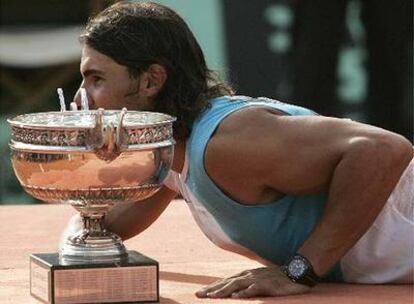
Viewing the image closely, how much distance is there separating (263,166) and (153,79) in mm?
311

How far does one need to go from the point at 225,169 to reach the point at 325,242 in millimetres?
224

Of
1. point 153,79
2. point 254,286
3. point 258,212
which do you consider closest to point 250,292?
point 254,286

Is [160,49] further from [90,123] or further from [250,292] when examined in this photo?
[250,292]

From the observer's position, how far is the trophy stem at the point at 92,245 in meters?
3.41

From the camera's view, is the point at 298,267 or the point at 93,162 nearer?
the point at 93,162

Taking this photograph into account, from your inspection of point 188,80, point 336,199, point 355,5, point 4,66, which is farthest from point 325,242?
point 4,66

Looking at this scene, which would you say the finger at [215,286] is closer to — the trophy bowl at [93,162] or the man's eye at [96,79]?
the trophy bowl at [93,162]

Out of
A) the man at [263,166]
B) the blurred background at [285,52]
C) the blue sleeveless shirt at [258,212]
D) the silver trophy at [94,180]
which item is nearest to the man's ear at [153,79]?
the man at [263,166]

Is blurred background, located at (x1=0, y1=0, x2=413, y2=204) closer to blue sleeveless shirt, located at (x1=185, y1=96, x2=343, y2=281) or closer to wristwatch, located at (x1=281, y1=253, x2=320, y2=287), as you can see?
blue sleeveless shirt, located at (x1=185, y1=96, x2=343, y2=281)

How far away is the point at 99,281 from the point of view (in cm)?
337

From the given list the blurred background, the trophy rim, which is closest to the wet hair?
the trophy rim

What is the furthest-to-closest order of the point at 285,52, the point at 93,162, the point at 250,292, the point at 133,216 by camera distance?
the point at 285,52, the point at 133,216, the point at 250,292, the point at 93,162

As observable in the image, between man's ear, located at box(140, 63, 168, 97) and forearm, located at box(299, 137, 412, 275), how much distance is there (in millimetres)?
411

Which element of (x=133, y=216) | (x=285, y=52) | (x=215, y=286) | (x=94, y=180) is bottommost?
(x=285, y=52)
